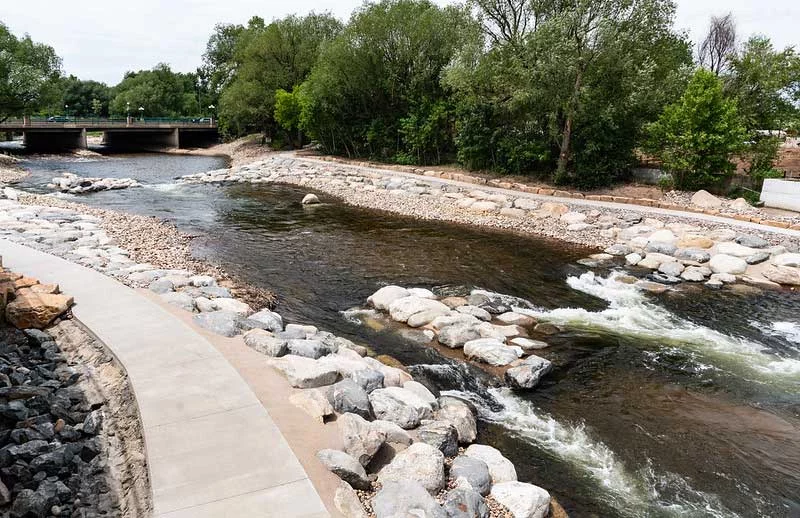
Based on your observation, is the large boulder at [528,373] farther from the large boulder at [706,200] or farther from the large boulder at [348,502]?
the large boulder at [706,200]

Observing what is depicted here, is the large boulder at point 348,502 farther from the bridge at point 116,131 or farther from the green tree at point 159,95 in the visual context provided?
the green tree at point 159,95

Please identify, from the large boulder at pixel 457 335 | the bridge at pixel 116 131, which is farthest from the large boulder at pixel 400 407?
the bridge at pixel 116 131

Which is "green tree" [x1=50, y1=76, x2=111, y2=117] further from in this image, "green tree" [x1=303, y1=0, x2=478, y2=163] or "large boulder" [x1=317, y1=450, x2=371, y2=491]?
"large boulder" [x1=317, y1=450, x2=371, y2=491]

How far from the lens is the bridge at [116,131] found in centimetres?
4475

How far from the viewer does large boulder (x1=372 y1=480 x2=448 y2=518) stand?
3945 mm

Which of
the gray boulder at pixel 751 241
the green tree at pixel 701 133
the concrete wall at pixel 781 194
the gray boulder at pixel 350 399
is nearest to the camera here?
the gray boulder at pixel 350 399

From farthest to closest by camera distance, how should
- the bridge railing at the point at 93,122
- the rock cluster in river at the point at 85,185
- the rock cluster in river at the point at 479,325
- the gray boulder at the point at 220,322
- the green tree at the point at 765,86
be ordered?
the bridge railing at the point at 93,122 < the rock cluster in river at the point at 85,185 < the green tree at the point at 765,86 < the rock cluster in river at the point at 479,325 < the gray boulder at the point at 220,322

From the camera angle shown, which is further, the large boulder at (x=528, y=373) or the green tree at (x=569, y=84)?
the green tree at (x=569, y=84)

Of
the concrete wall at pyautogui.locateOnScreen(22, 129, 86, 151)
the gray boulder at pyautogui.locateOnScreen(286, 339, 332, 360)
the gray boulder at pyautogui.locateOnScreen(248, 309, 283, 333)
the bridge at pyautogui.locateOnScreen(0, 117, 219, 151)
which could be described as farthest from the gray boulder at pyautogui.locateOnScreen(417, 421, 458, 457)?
the concrete wall at pyautogui.locateOnScreen(22, 129, 86, 151)

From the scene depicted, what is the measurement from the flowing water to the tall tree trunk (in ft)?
18.6

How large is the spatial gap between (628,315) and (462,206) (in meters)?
10.8

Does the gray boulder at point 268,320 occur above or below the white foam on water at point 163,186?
below

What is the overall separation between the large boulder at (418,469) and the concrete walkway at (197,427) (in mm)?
800

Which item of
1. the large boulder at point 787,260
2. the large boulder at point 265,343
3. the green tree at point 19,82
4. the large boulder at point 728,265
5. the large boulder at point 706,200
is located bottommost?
the large boulder at point 265,343
